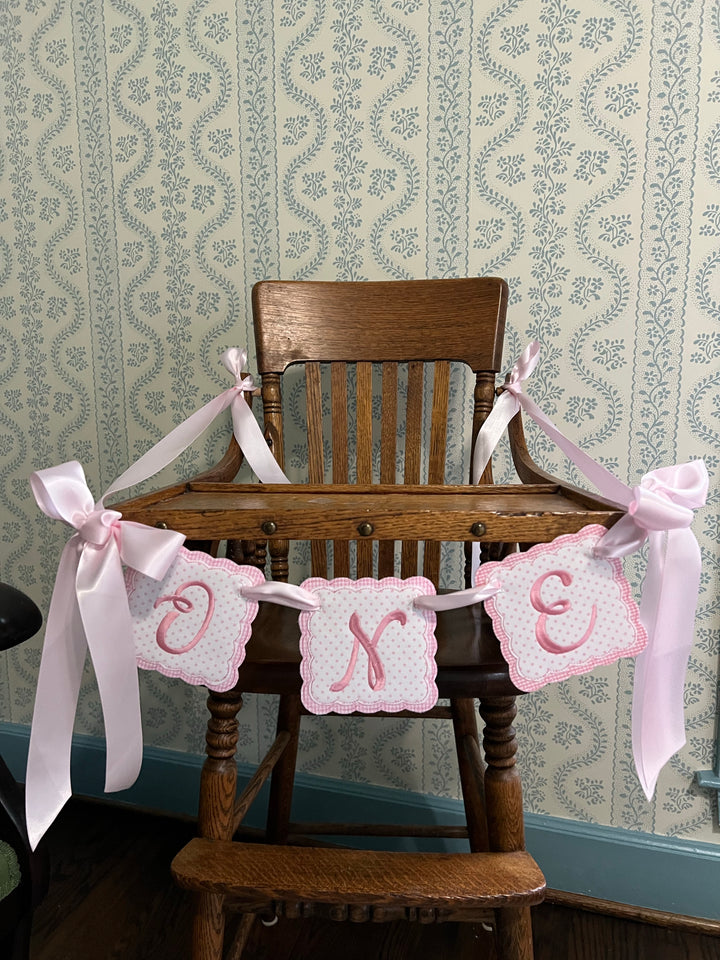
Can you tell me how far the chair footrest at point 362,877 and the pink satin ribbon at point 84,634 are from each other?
125 mm

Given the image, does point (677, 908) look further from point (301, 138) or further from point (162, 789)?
point (301, 138)

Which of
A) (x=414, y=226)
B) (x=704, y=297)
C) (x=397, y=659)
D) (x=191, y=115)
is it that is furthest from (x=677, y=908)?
(x=191, y=115)

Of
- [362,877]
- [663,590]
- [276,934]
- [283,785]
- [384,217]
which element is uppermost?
A: [384,217]

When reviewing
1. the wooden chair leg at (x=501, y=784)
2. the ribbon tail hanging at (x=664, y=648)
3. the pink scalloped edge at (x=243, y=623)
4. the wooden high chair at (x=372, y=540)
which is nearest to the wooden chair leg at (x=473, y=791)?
the wooden high chair at (x=372, y=540)

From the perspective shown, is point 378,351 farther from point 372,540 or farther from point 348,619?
point 348,619

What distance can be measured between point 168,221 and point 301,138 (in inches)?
10.8

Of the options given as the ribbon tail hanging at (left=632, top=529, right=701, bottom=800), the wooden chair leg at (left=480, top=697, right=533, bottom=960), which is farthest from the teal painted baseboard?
the ribbon tail hanging at (left=632, top=529, right=701, bottom=800)

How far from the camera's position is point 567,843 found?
3.57 feet

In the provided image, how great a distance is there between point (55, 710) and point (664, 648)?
0.56 meters

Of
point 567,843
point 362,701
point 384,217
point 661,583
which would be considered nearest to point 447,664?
point 362,701

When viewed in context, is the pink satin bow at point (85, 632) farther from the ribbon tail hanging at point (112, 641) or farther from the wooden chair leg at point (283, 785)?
the wooden chair leg at point (283, 785)

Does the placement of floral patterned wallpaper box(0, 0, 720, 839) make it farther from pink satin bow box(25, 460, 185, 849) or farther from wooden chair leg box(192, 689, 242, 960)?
pink satin bow box(25, 460, 185, 849)

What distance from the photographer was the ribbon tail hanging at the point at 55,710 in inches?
24.2

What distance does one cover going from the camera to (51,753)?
2.06 feet
